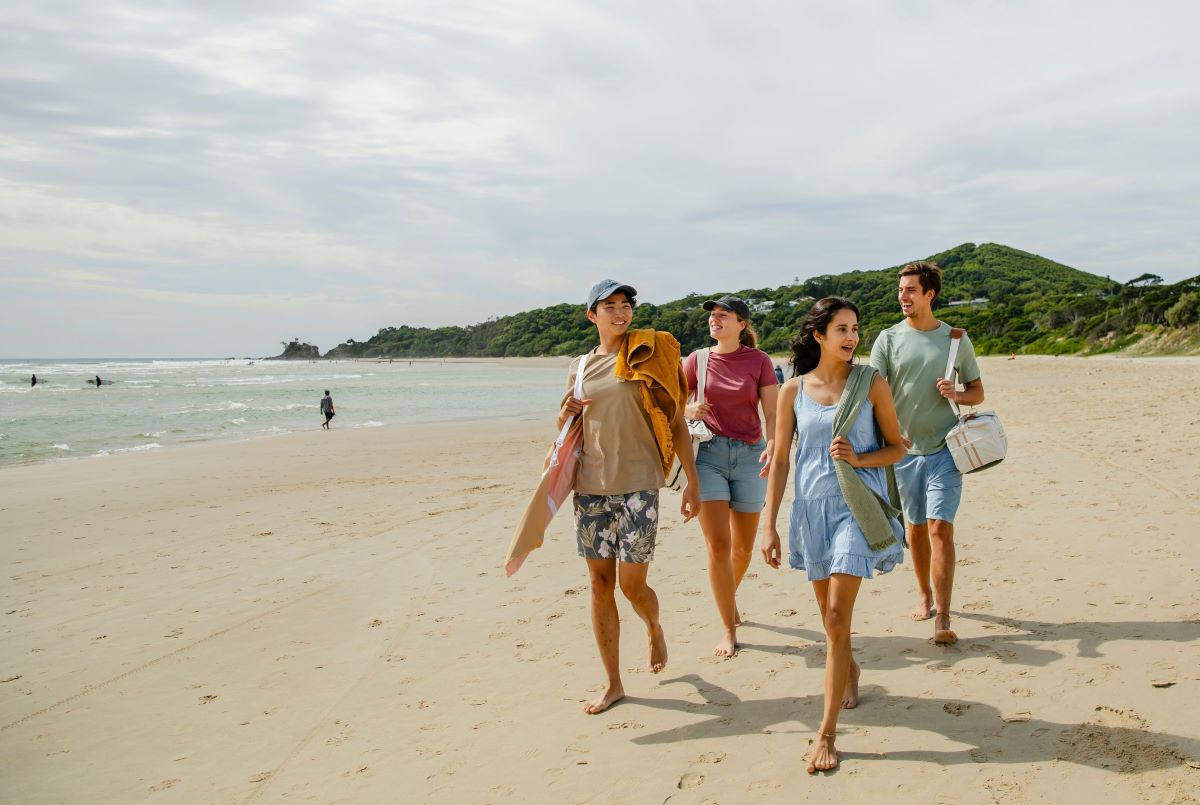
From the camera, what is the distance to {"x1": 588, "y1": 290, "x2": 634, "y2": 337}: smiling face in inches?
148

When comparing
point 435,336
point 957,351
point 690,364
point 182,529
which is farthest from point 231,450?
point 435,336

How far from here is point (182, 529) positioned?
8664mm

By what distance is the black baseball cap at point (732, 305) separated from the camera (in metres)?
4.45

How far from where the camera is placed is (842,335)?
321 centimetres

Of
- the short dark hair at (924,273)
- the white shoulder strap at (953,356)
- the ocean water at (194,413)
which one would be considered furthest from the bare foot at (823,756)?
the ocean water at (194,413)

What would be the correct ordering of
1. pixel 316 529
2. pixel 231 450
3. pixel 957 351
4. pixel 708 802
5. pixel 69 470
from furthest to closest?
pixel 231 450
pixel 69 470
pixel 316 529
pixel 957 351
pixel 708 802

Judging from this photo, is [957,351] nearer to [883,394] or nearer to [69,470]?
[883,394]

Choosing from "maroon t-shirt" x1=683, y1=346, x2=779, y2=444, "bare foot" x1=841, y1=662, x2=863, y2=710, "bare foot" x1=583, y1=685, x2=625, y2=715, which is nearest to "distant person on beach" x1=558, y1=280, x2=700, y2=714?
"bare foot" x1=583, y1=685, x2=625, y2=715

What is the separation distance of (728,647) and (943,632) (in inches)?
44.2

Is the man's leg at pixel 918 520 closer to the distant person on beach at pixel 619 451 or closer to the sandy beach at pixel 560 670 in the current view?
the sandy beach at pixel 560 670

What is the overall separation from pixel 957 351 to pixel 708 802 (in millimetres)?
2714

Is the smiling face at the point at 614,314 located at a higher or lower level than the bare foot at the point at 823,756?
higher

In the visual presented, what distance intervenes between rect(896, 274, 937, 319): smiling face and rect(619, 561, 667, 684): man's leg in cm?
206

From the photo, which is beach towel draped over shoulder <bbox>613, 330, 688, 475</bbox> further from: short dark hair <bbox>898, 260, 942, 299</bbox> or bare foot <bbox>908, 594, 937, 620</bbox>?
bare foot <bbox>908, 594, 937, 620</bbox>
